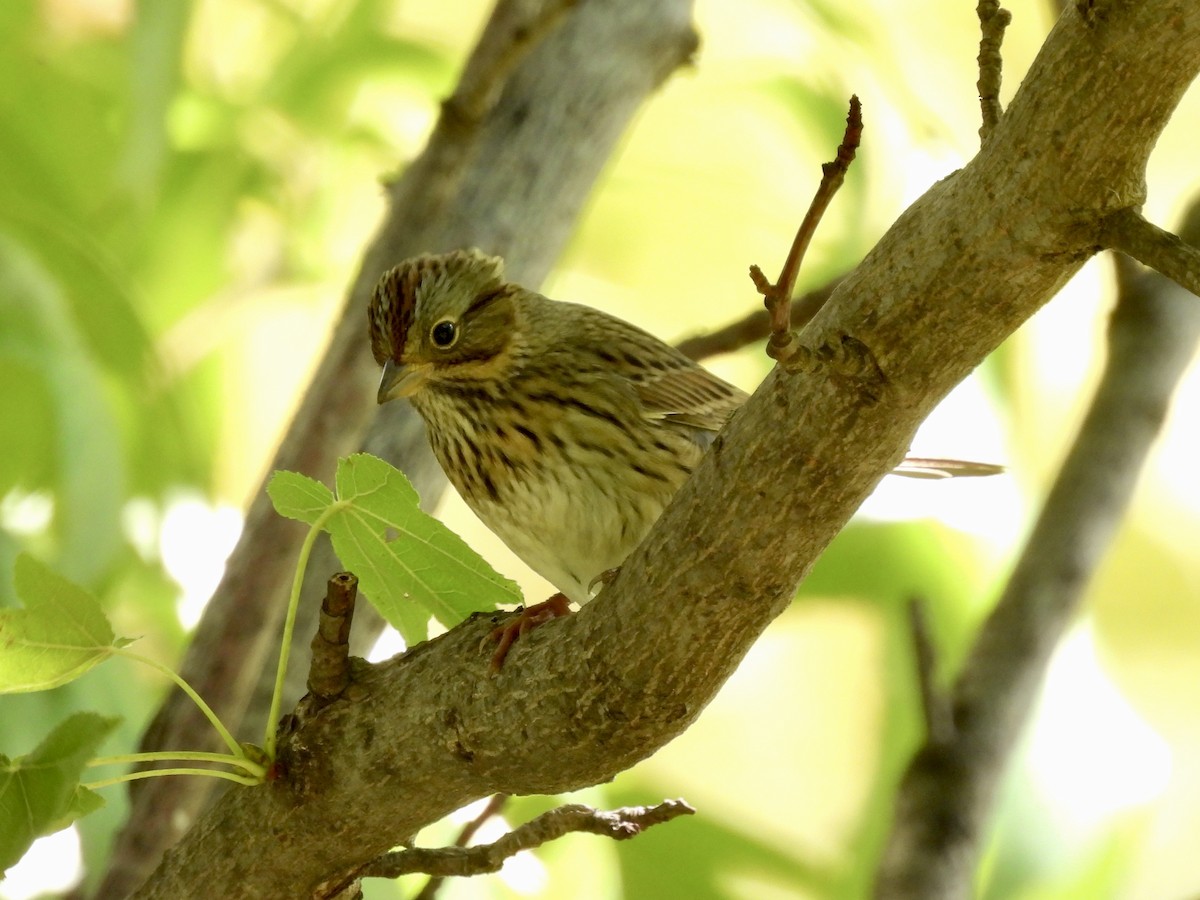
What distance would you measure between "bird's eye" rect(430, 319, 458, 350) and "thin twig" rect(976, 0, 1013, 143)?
1.71 meters

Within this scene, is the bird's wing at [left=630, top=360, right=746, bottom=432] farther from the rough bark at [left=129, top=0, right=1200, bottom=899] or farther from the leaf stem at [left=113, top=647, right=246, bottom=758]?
the leaf stem at [left=113, top=647, right=246, bottom=758]

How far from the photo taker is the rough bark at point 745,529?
1340 mm

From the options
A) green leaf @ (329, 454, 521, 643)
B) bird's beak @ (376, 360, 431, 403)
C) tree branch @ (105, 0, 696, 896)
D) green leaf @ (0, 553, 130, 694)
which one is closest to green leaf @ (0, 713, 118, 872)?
green leaf @ (0, 553, 130, 694)

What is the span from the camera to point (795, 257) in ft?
4.25

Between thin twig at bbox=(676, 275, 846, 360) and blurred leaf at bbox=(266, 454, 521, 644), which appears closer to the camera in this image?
blurred leaf at bbox=(266, 454, 521, 644)

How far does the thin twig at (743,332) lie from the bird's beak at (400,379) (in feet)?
1.72

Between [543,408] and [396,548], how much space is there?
103cm

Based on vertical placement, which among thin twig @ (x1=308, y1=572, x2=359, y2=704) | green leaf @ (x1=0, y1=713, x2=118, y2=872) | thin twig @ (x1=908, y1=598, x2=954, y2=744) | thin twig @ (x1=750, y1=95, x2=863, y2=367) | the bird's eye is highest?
the bird's eye

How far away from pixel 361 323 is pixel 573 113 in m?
0.65

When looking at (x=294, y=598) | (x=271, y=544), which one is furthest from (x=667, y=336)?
(x=294, y=598)

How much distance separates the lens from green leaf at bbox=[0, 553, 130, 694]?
168 centimetres

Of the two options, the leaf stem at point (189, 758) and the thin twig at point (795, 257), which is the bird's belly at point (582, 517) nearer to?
the leaf stem at point (189, 758)

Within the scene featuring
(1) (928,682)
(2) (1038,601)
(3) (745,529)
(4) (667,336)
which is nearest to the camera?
(3) (745,529)

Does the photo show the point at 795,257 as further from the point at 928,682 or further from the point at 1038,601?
the point at 1038,601
